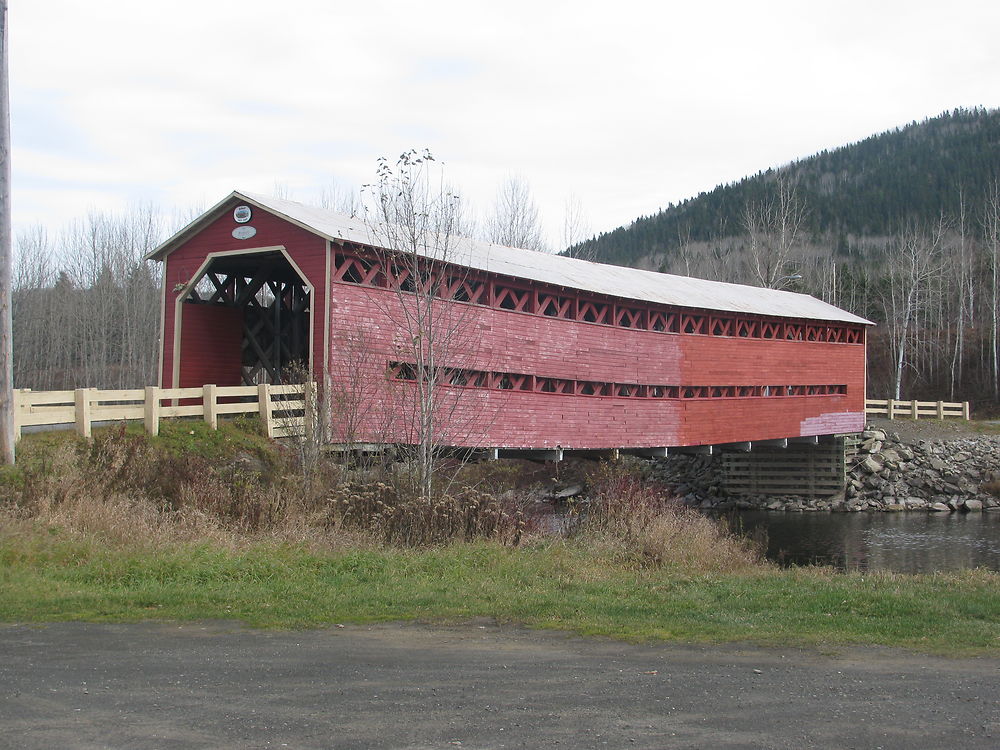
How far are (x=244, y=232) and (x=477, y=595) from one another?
33.2 ft

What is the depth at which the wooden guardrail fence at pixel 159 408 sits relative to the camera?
480 inches

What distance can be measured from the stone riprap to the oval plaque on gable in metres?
17.8

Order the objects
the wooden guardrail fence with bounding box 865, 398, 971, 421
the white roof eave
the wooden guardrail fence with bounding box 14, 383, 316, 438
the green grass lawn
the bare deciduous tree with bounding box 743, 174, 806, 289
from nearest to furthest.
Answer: the green grass lawn
the wooden guardrail fence with bounding box 14, 383, 316, 438
the white roof eave
the wooden guardrail fence with bounding box 865, 398, 971, 421
the bare deciduous tree with bounding box 743, 174, 806, 289

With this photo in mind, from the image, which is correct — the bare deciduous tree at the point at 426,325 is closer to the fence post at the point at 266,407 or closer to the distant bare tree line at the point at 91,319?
the fence post at the point at 266,407

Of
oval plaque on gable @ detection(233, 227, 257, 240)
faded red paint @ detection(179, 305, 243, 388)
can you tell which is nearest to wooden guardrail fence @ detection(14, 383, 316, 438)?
faded red paint @ detection(179, 305, 243, 388)

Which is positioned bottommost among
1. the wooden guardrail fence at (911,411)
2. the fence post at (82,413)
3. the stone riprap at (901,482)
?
the stone riprap at (901,482)

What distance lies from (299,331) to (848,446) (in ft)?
62.1

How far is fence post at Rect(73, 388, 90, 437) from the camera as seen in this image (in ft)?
40.4

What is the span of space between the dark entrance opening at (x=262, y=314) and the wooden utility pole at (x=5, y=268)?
6127mm

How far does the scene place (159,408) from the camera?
13.2 m

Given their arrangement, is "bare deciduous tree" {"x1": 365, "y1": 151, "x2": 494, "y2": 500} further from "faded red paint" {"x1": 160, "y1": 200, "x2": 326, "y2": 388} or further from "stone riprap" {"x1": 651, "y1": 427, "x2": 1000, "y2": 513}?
"stone riprap" {"x1": 651, "y1": 427, "x2": 1000, "y2": 513}

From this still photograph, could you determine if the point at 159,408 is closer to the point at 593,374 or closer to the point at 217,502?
the point at 217,502

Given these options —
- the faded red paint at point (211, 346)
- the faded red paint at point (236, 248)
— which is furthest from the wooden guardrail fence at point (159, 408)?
the faded red paint at point (211, 346)

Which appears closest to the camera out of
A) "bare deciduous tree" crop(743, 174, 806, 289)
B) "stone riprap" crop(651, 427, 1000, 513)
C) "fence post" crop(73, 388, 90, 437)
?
"fence post" crop(73, 388, 90, 437)
